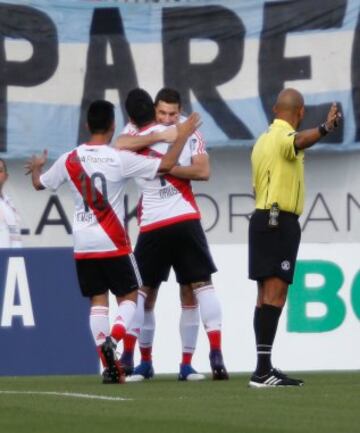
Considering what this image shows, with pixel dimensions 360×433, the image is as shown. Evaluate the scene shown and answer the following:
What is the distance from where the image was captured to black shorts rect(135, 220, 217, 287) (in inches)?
456

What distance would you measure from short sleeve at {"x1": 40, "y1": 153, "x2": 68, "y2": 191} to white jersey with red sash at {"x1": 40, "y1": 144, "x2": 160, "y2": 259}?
4cm

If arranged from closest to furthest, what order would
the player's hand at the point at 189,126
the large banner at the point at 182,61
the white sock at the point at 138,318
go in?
1. the player's hand at the point at 189,126
2. the white sock at the point at 138,318
3. the large banner at the point at 182,61

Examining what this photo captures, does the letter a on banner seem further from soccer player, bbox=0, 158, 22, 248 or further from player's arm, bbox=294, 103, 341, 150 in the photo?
player's arm, bbox=294, 103, 341, 150

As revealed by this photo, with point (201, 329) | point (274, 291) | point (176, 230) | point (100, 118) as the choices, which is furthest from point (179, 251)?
point (201, 329)

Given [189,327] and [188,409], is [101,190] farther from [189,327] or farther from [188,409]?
[188,409]

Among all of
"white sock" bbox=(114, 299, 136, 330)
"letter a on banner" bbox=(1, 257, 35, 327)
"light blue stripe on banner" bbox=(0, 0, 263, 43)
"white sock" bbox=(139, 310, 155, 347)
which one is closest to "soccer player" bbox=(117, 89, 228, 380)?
"white sock" bbox=(139, 310, 155, 347)

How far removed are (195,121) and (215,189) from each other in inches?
302

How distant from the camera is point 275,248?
10430mm

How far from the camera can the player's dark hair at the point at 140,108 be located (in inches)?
451

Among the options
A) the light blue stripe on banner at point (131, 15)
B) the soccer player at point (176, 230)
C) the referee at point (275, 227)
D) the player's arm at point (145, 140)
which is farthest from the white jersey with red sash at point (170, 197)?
the light blue stripe on banner at point (131, 15)

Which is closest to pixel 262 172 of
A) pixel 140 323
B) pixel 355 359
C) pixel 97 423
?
pixel 140 323

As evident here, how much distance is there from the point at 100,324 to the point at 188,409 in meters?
2.49

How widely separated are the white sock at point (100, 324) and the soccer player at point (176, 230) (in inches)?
21.9

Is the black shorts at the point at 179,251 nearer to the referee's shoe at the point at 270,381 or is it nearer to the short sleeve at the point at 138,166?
the short sleeve at the point at 138,166
